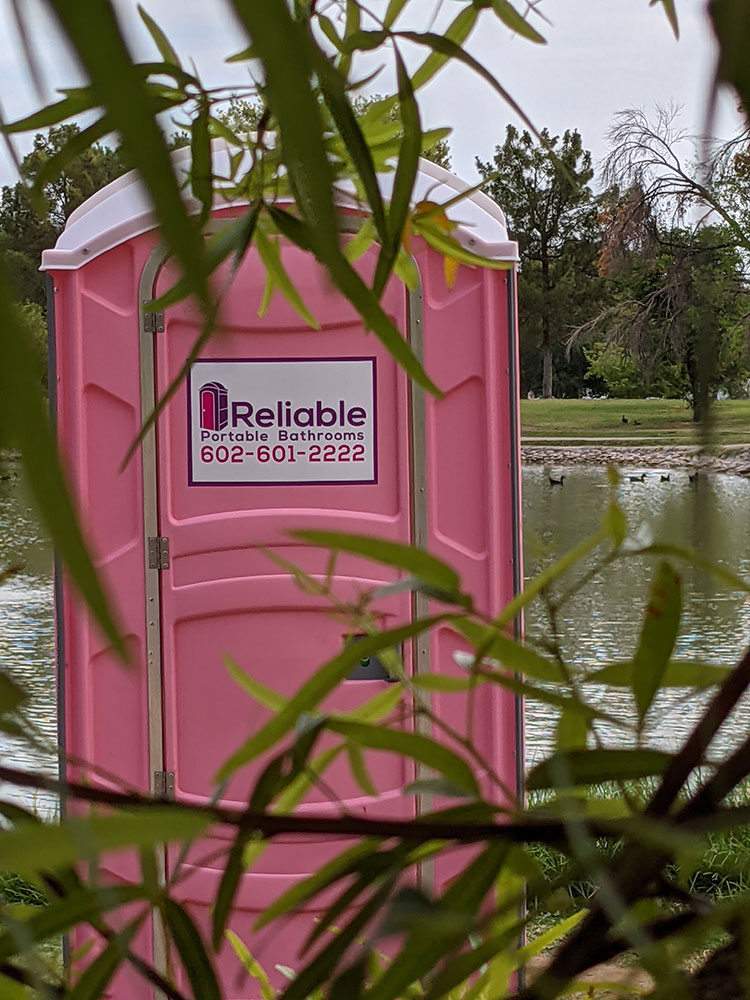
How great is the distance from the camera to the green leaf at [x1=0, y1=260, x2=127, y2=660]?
0.11 metres

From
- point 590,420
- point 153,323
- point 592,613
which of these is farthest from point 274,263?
point 590,420

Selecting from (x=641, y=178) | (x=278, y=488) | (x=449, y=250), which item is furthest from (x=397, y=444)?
(x=641, y=178)

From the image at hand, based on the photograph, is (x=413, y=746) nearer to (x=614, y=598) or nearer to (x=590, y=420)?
(x=614, y=598)

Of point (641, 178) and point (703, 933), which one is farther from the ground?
point (641, 178)

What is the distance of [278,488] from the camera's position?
2.38m

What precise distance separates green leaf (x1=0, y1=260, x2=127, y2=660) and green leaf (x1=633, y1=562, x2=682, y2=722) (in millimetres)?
191

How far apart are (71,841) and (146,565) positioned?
223 centimetres

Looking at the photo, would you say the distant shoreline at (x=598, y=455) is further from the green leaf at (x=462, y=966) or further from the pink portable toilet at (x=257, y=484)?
the green leaf at (x=462, y=966)

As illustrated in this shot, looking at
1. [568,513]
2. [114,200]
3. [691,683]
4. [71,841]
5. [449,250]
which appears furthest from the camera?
[568,513]

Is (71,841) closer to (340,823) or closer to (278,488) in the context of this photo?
(340,823)

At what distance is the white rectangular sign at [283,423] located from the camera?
2.35 m

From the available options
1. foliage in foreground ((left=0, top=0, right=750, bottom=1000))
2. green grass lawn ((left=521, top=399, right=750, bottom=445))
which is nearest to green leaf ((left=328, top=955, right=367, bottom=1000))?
foliage in foreground ((left=0, top=0, right=750, bottom=1000))

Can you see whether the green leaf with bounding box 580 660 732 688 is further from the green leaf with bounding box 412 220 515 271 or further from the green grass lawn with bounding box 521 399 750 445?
the green grass lawn with bounding box 521 399 750 445

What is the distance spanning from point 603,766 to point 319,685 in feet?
0.23
